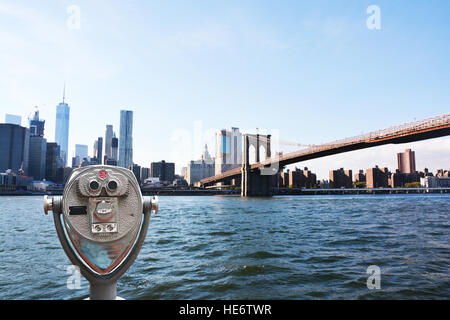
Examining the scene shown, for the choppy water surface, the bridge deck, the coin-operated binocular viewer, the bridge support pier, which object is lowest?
the choppy water surface

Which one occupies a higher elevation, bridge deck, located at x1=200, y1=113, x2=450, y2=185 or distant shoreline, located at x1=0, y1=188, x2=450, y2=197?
bridge deck, located at x1=200, y1=113, x2=450, y2=185

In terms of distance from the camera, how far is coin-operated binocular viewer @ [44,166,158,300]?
234 cm

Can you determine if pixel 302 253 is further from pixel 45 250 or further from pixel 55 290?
pixel 45 250

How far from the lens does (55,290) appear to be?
4695mm

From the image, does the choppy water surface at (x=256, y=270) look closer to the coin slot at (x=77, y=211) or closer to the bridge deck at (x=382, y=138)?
the coin slot at (x=77, y=211)

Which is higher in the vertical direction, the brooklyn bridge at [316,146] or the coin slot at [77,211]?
the brooklyn bridge at [316,146]

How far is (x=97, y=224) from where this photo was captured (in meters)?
2.35

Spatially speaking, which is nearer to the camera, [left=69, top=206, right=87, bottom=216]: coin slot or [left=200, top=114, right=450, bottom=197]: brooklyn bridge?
[left=69, top=206, right=87, bottom=216]: coin slot

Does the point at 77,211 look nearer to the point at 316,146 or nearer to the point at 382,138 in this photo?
the point at 382,138

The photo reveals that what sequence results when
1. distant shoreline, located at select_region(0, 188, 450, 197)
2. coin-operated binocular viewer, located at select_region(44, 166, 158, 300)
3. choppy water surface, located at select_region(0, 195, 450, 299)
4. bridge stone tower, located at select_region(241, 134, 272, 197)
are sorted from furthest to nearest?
distant shoreline, located at select_region(0, 188, 450, 197), bridge stone tower, located at select_region(241, 134, 272, 197), choppy water surface, located at select_region(0, 195, 450, 299), coin-operated binocular viewer, located at select_region(44, 166, 158, 300)

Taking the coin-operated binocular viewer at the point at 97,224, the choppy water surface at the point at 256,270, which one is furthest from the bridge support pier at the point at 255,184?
the coin-operated binocular viewer at the point at 97,224

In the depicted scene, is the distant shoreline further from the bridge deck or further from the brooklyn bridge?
the bridge deck

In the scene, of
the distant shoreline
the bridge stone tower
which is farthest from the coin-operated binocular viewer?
the distant shoreline

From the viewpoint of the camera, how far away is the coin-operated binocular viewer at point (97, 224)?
2.34 meters
